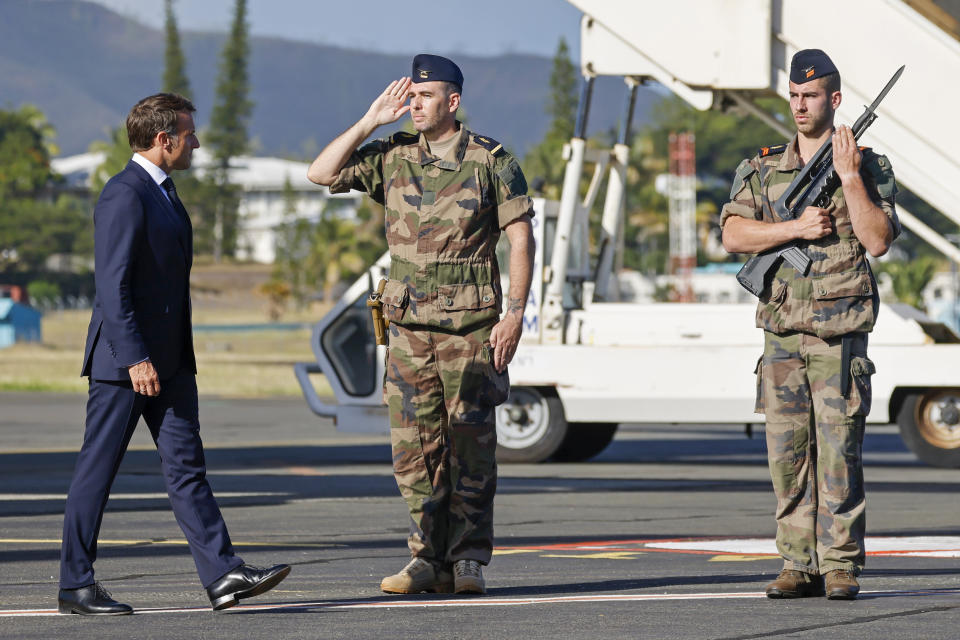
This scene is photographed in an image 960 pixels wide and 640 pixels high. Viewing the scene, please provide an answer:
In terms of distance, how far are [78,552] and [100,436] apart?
399mm

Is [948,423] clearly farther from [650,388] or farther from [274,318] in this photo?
[274,318]

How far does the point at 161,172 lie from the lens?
6.18m

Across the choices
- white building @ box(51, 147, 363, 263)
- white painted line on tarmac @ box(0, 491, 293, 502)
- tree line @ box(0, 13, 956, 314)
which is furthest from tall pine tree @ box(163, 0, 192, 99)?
white painted line on tarmac @ box(0, 491, 293, 502)

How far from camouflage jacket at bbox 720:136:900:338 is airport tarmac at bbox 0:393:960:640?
39.5 inches

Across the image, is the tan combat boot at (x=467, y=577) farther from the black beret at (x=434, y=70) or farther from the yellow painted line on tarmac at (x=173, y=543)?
the yellow painted line on tarmac at (x=173, y=543)

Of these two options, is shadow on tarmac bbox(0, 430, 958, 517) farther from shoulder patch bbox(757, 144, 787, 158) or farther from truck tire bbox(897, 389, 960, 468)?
shoulder patch bbox(757, 144, 787, 158)

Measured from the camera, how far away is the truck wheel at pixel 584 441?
15531 millimetres

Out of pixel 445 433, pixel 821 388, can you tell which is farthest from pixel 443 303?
pixel 821 388

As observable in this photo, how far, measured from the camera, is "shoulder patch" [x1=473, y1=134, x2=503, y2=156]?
21.8 ft

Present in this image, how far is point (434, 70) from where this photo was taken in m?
6.53

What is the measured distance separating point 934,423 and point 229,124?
4751 inches

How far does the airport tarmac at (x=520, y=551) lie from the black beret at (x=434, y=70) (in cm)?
191

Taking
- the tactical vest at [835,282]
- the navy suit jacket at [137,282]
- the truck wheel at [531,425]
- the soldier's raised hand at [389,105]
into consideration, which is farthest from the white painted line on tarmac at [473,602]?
the truck wheel at [531,425]

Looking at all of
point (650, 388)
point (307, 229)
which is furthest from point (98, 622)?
point (307, 229)
